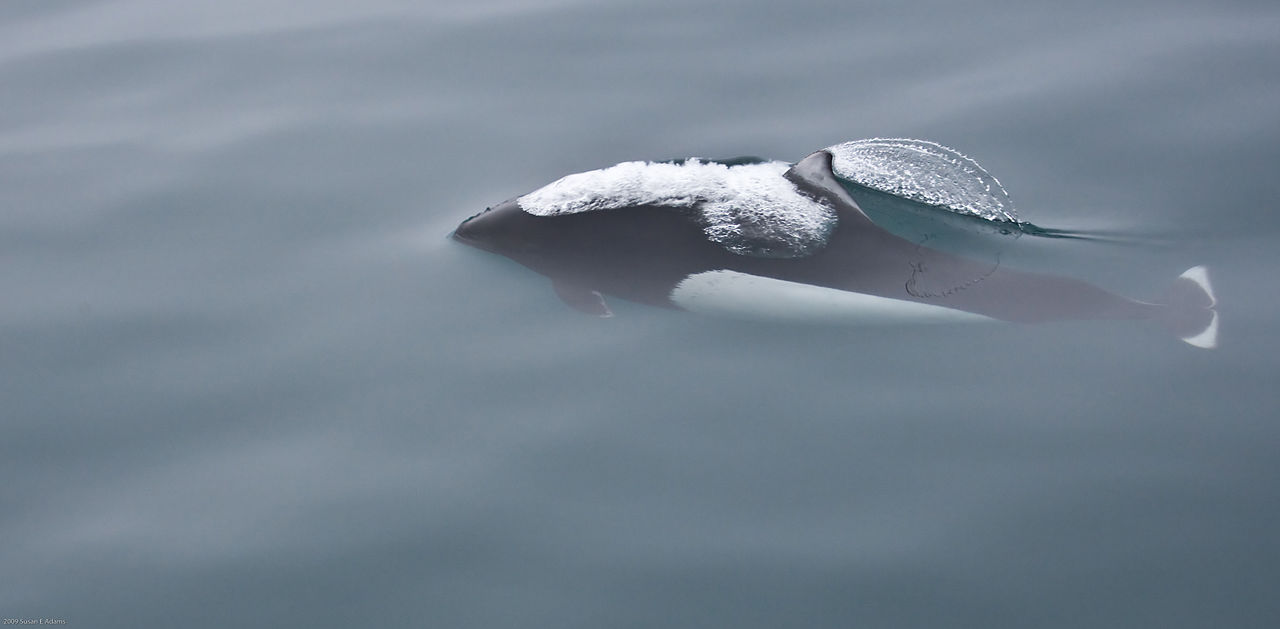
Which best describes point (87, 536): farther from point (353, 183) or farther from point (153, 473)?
point (353, 183)

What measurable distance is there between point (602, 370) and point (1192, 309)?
347 centimetres

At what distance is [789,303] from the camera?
641 cm

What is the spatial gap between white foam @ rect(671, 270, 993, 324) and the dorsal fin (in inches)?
24.5

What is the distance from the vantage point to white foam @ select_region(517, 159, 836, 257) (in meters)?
6.54

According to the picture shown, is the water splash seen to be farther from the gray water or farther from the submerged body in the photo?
the submerged body

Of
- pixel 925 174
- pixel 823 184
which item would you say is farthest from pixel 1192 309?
pixel 823 184

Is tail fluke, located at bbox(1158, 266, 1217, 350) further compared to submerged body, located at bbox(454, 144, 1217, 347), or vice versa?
submerged body, located at bbox(454, 144, 1217, 347)

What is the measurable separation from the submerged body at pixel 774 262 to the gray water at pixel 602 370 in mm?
177

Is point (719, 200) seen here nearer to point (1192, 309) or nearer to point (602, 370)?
point (602, 370)

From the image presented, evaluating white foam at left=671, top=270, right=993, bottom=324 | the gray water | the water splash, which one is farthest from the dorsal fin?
the gray water

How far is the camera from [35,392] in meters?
6.11

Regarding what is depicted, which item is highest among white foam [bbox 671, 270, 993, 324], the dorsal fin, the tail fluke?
the dorsal fin

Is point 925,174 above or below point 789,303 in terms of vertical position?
above

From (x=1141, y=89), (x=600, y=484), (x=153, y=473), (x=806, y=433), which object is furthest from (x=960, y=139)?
(x=153, y=473)
